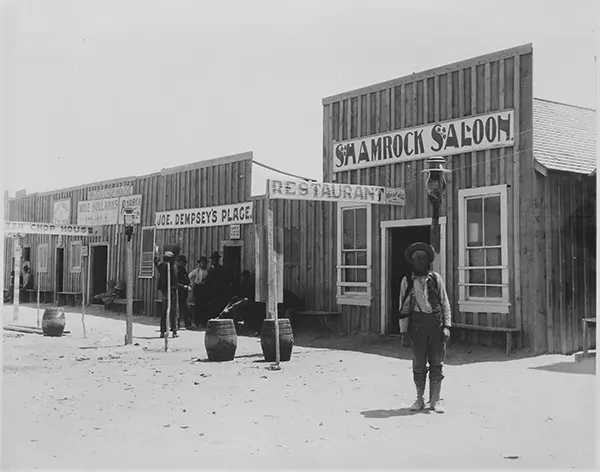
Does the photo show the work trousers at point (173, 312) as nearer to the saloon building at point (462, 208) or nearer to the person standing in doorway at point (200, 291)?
the person standing in doorway at point (200, 291)

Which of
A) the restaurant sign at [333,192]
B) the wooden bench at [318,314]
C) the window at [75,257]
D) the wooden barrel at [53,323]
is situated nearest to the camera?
the restaurant sign at [333,192]

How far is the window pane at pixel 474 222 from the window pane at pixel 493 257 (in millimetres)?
235

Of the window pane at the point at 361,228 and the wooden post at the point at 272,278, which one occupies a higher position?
the window pane at the point at 361,228

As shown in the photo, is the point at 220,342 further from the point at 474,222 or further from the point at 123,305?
the point at 123,305

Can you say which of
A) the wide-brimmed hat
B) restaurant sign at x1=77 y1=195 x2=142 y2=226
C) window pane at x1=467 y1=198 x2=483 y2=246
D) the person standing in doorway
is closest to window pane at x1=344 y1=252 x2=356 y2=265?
window pane at x1=467 y1=198 x2=483 y2=246

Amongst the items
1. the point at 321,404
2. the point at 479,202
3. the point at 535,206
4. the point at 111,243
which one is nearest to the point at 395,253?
the point at 479,202

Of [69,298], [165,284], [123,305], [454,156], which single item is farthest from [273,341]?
[69,298]

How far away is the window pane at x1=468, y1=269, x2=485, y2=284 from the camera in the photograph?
12.4 metres

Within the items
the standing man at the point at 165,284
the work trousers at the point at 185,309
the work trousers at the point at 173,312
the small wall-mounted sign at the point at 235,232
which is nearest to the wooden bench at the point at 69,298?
the work trousers at the point at 185,309

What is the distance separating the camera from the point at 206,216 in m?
19.8

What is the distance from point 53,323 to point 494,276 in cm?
960

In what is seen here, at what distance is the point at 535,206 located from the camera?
11.7 m

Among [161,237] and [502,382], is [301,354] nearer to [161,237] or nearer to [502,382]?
[502,382]

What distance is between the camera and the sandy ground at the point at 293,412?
6.14m
